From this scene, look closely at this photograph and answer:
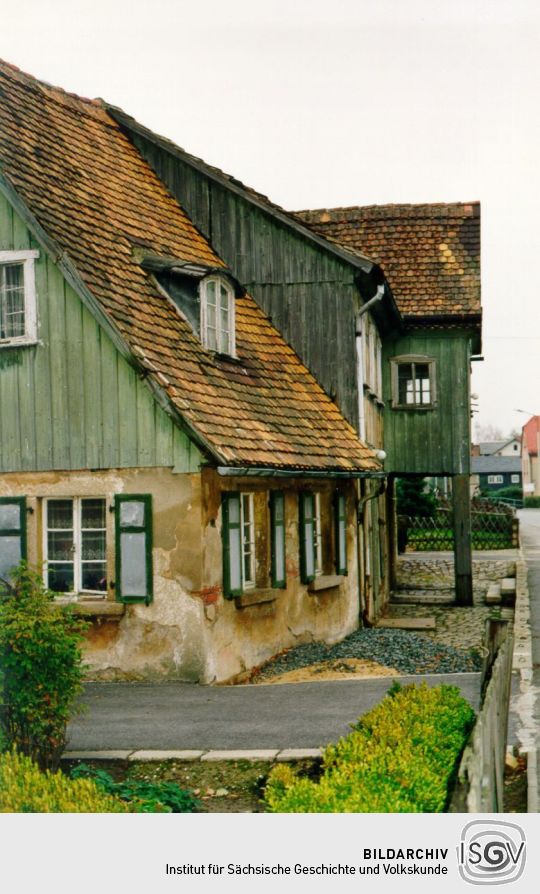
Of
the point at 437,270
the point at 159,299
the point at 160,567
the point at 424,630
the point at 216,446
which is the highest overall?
the point at 437,270

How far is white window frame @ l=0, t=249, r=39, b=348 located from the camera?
12.4 metres

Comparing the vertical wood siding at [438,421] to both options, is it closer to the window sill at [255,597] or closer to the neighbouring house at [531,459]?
the window sill at [255,597]

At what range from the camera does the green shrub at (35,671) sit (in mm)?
8070

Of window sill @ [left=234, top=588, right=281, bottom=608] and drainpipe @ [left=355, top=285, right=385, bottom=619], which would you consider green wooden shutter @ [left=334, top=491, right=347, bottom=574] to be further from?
window sill @ [left=234, top=588, right=281, bottom=608]

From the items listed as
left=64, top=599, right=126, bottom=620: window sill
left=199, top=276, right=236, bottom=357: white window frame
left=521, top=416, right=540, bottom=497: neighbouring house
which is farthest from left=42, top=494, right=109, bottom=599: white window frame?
left=521, top=416, right=540, bottom=497: neighbouring house

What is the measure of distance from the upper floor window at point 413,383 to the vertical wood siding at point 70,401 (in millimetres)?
10334

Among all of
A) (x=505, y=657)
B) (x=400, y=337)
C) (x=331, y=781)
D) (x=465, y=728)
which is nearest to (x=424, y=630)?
(x=400, y=337)

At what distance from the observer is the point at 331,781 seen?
6602mm

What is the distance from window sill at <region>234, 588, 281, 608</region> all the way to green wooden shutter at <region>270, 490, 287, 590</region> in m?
0.26

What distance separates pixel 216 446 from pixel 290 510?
11.4ft

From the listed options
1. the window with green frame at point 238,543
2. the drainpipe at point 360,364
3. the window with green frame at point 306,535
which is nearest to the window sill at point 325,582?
the window with green frame at point 306,535

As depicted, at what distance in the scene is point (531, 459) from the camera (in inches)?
3273
